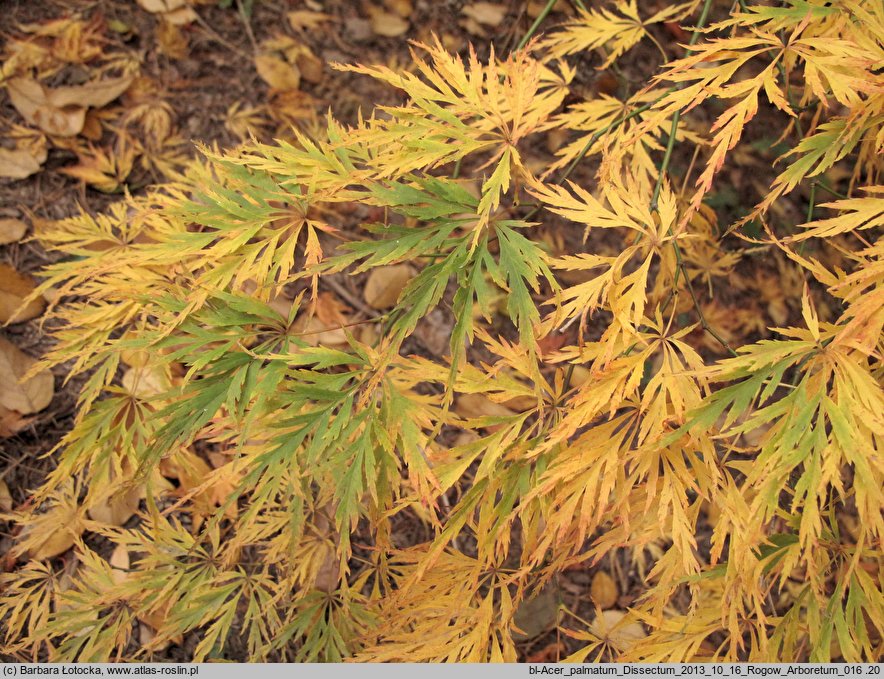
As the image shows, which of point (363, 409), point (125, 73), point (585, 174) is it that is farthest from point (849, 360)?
point (125, 73)

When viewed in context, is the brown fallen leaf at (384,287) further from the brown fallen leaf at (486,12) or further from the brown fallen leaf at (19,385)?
the brown fallen leaf at (486,12)

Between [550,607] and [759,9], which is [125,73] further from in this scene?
[550,607]

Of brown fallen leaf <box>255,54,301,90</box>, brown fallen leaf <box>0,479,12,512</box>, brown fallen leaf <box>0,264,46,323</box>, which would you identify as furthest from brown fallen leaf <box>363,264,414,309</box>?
brown fallen leaf <box>0,479,12,512</box>

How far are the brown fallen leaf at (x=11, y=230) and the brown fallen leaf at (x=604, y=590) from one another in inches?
55.3

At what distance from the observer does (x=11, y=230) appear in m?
1.46

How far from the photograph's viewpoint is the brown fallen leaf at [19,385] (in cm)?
129

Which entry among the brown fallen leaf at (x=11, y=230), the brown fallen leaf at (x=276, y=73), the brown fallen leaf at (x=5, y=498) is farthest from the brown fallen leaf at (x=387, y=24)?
the brown fallen leaf at (x=5, y=498)

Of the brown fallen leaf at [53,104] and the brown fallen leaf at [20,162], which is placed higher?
the brown fallen leaf at [53,104]

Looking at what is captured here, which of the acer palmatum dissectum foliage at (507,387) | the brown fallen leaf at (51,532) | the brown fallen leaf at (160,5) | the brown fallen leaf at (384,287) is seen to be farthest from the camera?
the brown fallen leaf at (160,5)

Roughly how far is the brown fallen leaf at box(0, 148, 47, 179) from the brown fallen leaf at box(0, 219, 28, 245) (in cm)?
11

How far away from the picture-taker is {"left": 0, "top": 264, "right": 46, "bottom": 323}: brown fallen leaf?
1350 millimetres

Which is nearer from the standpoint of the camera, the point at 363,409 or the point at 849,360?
the point at 849,360
